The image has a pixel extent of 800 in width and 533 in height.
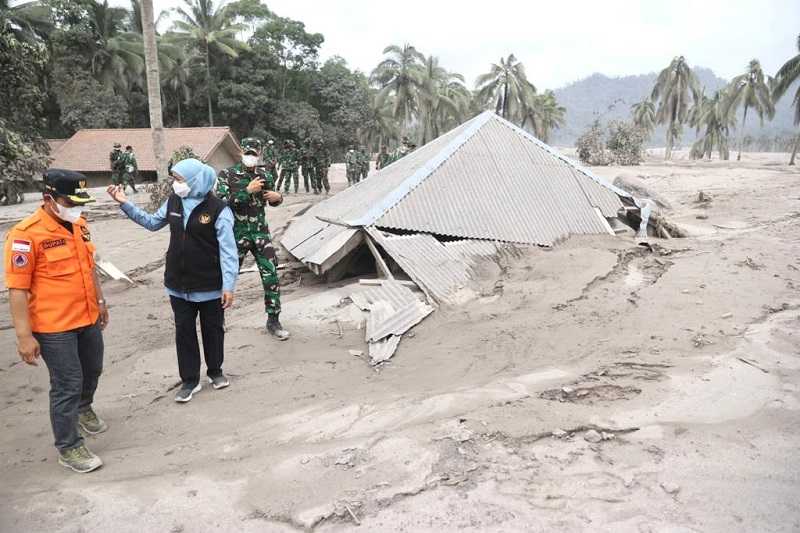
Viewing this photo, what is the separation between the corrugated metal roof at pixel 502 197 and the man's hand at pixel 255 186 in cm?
168

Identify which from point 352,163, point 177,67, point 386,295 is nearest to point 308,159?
point 352,163

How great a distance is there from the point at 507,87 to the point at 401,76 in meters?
8.06

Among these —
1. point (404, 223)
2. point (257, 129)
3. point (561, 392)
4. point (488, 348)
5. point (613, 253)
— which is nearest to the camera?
point (561, 392)

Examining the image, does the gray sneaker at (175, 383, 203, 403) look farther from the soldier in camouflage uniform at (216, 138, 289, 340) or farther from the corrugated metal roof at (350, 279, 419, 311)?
the corrugated metal roof at (350, 279, 419, 311)

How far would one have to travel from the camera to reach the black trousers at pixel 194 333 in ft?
11.5

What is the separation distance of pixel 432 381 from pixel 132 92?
33.3 metres

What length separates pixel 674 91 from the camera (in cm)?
4159

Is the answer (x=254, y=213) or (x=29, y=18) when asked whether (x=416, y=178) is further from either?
(x=29, y=18)

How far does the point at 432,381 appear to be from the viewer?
373 centimetres

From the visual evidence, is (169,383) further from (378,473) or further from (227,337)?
(378,473)

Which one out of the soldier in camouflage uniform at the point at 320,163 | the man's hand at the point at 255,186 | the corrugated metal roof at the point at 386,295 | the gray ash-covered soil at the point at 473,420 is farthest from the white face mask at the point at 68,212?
the soldier in camouflage uniform at the point at 320,163

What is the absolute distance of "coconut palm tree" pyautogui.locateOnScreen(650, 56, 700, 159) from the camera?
40719 mm

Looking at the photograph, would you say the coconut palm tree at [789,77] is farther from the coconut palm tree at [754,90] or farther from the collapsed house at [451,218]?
the collapsed house at [451,218]

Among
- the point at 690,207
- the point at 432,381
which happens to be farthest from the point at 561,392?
the point at 690,207
